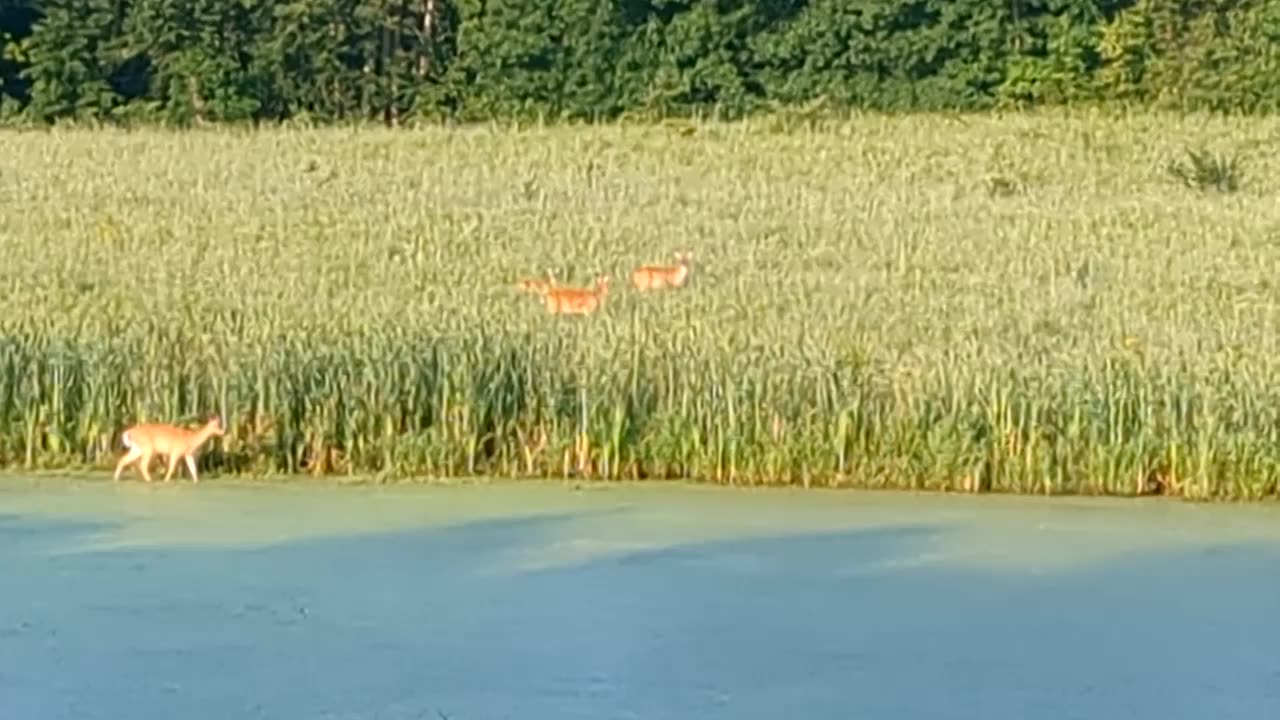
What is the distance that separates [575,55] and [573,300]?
67.0ft

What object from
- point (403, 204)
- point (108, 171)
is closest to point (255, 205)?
point (403, 204)

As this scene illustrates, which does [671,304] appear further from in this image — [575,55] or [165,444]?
[575,55]

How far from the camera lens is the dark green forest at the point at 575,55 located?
33.2 m

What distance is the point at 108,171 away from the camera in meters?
22.2

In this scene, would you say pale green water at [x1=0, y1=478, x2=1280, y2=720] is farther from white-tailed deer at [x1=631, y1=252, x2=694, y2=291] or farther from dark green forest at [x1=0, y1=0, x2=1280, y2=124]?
dark green forest at [x1=0, y1=0, x2=1280, y2=124]

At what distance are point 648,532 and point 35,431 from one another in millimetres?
2764

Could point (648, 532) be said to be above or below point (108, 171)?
below

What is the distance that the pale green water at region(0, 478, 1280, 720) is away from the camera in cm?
718

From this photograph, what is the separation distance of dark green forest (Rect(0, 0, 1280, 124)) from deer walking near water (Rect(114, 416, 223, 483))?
72.7 ft

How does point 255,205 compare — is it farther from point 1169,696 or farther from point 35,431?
point 1169,696

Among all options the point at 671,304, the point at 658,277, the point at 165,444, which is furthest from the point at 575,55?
the point at 165,444

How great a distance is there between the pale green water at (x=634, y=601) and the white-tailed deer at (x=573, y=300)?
368 cm

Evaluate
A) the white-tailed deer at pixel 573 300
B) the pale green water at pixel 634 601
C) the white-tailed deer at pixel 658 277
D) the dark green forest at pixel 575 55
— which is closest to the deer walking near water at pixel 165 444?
the pale green water at pixel 634 601

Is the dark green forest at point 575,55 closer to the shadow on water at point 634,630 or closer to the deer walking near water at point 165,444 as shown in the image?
the deer walking near water at point 165,444
